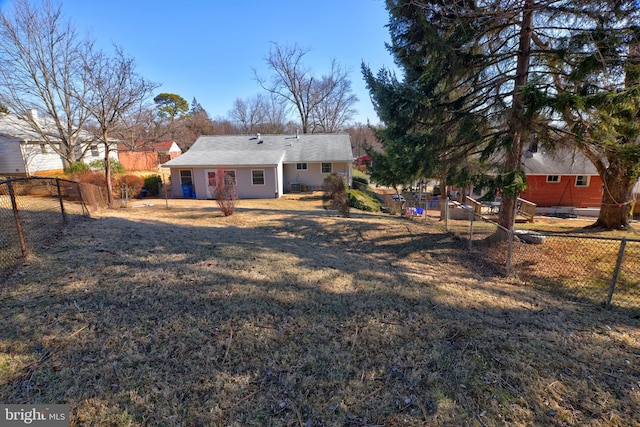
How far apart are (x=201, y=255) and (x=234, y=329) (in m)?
2.69

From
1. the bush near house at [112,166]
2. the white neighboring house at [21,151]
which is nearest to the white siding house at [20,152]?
the white neighboring house at [21,151]

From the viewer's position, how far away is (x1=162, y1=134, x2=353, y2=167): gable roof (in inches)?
770

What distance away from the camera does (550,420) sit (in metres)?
2.18

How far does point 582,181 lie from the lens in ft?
61.4

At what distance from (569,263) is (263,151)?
19435mm

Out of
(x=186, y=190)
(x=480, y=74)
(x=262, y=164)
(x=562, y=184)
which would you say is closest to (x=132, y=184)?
(x=186, y=190)

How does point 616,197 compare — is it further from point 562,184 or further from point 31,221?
point 31,221

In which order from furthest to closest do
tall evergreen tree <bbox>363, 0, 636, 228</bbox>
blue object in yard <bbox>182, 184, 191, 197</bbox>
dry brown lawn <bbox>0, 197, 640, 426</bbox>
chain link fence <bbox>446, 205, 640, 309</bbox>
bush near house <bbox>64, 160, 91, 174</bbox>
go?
blue object in yard <bbox>182, 184, 191, 197</bbox> < bush near house <bbox>64, 160, 91, 174</bbox> < tall evergreen tree <bbox>363, 0, 636, 228</bbox> < chain link fence <bbox>446, 205, 640, 309</bbox> < dry brown lawn <bbox>0, 197, 640, 426</bbox>

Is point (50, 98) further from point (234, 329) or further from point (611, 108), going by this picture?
point (611, 108)

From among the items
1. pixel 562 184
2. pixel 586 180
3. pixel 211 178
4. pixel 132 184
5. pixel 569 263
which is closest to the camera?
pixel 569 263

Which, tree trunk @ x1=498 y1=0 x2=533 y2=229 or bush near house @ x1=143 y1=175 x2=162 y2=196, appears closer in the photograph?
tree trunk @ x1=498 y1=0 x2=533 y2=229

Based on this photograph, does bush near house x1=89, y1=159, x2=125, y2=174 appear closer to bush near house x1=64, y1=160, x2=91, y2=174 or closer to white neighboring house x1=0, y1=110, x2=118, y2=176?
white neighboring house x1=0, y1=110, x2=118, y2=176

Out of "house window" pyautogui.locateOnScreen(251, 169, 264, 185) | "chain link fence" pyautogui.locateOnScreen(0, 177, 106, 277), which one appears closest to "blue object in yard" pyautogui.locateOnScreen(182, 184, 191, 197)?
"house window" pyautogui.locateOnScreen(251, 169, 264, 185)

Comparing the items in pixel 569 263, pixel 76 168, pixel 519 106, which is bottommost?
pixel 569 263
